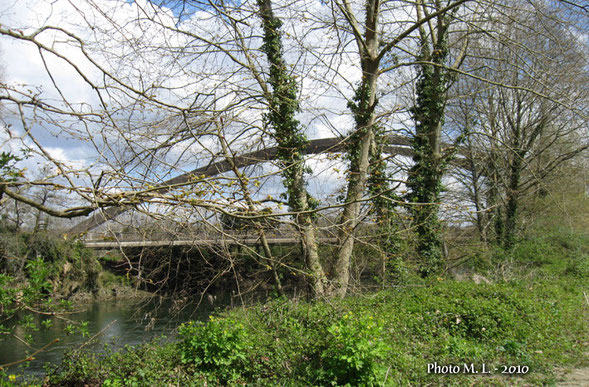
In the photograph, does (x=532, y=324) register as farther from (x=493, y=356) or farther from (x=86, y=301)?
(x=86, y=301)

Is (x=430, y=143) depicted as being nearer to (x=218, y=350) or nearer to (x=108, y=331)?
(x=218, y=350)

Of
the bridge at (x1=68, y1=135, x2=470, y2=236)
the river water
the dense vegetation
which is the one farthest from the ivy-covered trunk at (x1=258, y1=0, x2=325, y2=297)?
the river water

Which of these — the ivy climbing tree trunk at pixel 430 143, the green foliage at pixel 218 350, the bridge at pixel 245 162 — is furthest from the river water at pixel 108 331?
the ivy climbing tree trunk at pixel 430 143

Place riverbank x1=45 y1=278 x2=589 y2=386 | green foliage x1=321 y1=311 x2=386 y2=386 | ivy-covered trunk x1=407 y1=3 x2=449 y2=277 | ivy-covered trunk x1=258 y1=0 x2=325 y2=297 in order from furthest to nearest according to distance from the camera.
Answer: ivy-covered trunk x1=407 y1=3 x2=449 y2=277, ivy-covered trunk x1=258 y1=0 x2=325 y2=297, riverbank x1=45 y1=278 x2=589 y2=386, green foliage x1=321 y1=311 x2=386 y2=386

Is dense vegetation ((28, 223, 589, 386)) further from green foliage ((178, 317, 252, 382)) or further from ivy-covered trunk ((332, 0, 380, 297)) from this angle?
ivy-covered trunk ((332, 0, 380, 297))

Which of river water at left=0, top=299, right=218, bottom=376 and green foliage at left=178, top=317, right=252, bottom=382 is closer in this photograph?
green foliage at left=178, top=317, right=252, bottom=382

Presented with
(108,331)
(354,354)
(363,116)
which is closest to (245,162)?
(363,116)

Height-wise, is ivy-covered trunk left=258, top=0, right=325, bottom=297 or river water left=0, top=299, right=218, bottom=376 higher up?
ivy-covered trunk left=258, top=0, right=325, bottom=297

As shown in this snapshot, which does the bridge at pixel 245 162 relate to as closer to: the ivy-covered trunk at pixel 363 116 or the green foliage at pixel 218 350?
the ivy-covered trunk at pixel 363 116

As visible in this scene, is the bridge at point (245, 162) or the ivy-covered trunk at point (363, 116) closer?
the bridge at point (245, 162)

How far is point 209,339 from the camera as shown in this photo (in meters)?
5.50

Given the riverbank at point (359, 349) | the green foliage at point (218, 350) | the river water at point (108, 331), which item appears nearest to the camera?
the riverbank at point (359, 349)

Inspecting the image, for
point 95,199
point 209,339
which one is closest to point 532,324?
point 209,339

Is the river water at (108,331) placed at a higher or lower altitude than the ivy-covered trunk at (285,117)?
lower
